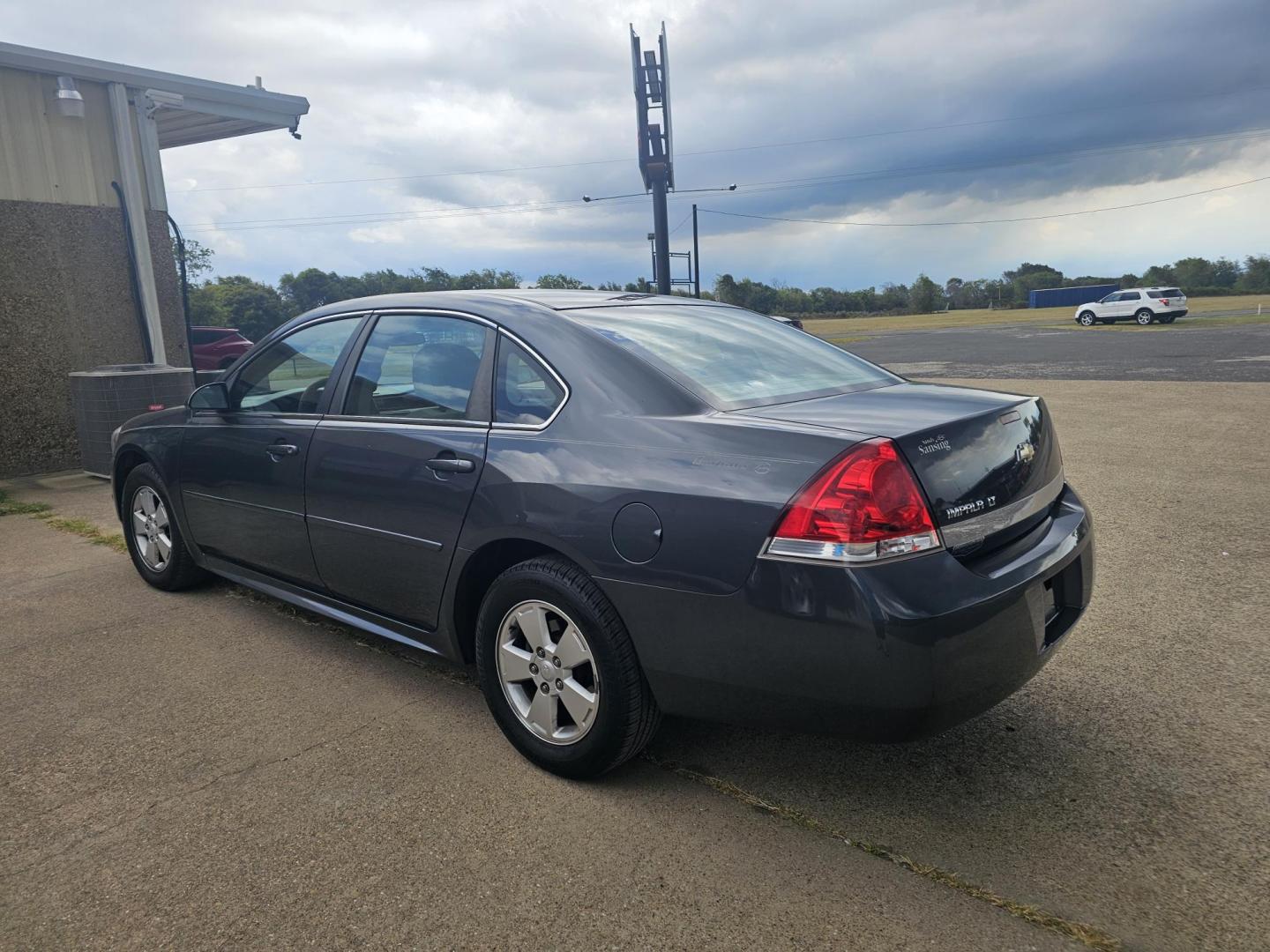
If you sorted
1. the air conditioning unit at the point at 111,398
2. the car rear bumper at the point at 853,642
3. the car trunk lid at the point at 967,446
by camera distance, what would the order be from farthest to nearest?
the air conditioning unit at the point at 111,398 → the car trunk lid at the point at 967,446 → the car rear bumper at the point at 853,642

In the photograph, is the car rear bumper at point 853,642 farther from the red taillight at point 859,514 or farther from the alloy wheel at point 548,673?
the alloy wheel at point 548,673

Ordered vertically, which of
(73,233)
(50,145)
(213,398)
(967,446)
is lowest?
(967,446)

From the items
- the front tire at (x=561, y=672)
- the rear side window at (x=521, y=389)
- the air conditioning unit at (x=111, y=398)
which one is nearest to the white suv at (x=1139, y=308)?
the air conditioning unit at (x=111, y=398)

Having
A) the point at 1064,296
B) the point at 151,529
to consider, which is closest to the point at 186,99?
the point at 151,529

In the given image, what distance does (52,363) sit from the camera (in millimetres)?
9000

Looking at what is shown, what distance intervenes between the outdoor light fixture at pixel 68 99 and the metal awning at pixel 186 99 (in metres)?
0.09

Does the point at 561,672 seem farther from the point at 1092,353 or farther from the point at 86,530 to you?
the point at 1092,353

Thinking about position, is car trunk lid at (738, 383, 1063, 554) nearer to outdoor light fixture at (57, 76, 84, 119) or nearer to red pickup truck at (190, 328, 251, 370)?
outdoor light fixture at (57, 76, 84, 119)

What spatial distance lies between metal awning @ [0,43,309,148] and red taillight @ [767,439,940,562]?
946cm

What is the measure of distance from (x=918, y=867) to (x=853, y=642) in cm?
66

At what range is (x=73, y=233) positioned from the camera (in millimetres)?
9141

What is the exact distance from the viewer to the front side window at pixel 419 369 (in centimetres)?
319

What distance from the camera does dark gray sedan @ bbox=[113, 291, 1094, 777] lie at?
2.24 metres

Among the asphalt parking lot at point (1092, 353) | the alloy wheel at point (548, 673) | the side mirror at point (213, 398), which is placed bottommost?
the asphalt parking lot at point (1092, 353)
